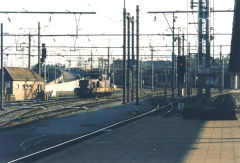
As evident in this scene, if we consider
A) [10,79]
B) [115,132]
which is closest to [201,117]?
[115,132]

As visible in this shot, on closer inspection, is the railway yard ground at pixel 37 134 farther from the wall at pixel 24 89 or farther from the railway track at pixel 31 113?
the wall at pixel 24 89

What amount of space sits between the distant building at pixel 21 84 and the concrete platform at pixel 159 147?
3269 centimetres

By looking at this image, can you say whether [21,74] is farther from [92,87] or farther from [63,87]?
[63,87]

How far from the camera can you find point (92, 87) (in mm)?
57000

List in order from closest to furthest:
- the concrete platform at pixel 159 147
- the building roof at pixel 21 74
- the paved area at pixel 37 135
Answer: the concrete platform at pixel 159 147 → the paved area at pixel 37 135 → the building roof at pixel 21 74

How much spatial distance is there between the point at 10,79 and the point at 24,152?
1553 inches

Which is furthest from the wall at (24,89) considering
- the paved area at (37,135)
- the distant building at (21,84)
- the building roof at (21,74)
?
the paved area at (37,135)

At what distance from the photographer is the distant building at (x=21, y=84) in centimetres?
5156

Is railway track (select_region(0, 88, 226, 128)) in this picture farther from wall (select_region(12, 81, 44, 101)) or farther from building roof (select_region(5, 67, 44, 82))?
building roof (select_region(5, 67, 44, 82))

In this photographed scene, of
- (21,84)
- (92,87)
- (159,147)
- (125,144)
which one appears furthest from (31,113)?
(92,87)

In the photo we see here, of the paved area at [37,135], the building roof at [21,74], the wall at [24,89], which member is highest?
the building roof at [21,74]

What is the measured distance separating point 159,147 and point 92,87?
43.2m

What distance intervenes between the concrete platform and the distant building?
32.7 meters

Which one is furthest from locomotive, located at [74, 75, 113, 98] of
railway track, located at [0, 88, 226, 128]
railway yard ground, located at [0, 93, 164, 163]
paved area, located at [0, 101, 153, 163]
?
paved area, located at [0, 101, 153, 163]
